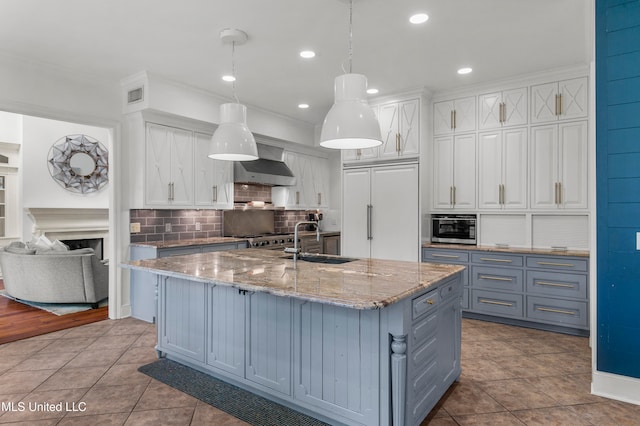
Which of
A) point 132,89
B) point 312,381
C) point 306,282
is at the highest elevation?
point 132,89

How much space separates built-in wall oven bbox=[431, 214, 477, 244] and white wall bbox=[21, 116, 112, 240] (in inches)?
245

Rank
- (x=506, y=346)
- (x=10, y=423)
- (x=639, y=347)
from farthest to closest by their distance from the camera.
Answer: (x=506, y=346) → (x=639, y=347) → (x=10, y=423)

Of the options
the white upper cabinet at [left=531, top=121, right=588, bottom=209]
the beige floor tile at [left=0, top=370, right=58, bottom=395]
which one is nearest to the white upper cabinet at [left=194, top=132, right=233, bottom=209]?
the beige floor tile at [left=0, top=370, right=58, bottom=395]

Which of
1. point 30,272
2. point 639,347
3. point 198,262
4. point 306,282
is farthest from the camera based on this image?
point 30,272

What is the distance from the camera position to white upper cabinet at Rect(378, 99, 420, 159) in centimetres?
477

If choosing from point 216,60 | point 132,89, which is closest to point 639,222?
point 216,60

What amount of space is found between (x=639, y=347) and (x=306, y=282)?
220cm

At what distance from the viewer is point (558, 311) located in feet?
12.7

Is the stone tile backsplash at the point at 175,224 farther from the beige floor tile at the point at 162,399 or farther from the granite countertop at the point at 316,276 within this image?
the beige floor tile at the point at 162,399

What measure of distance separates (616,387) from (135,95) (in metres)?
5.07

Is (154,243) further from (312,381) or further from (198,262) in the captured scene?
(312,381)

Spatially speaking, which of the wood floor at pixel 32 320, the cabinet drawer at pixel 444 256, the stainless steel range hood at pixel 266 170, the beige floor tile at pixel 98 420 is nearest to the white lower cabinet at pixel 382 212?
the cabinet drawer at pixel 444 256

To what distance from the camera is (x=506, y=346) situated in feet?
11.7

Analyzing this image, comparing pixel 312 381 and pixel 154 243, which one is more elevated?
pixel 154 243
